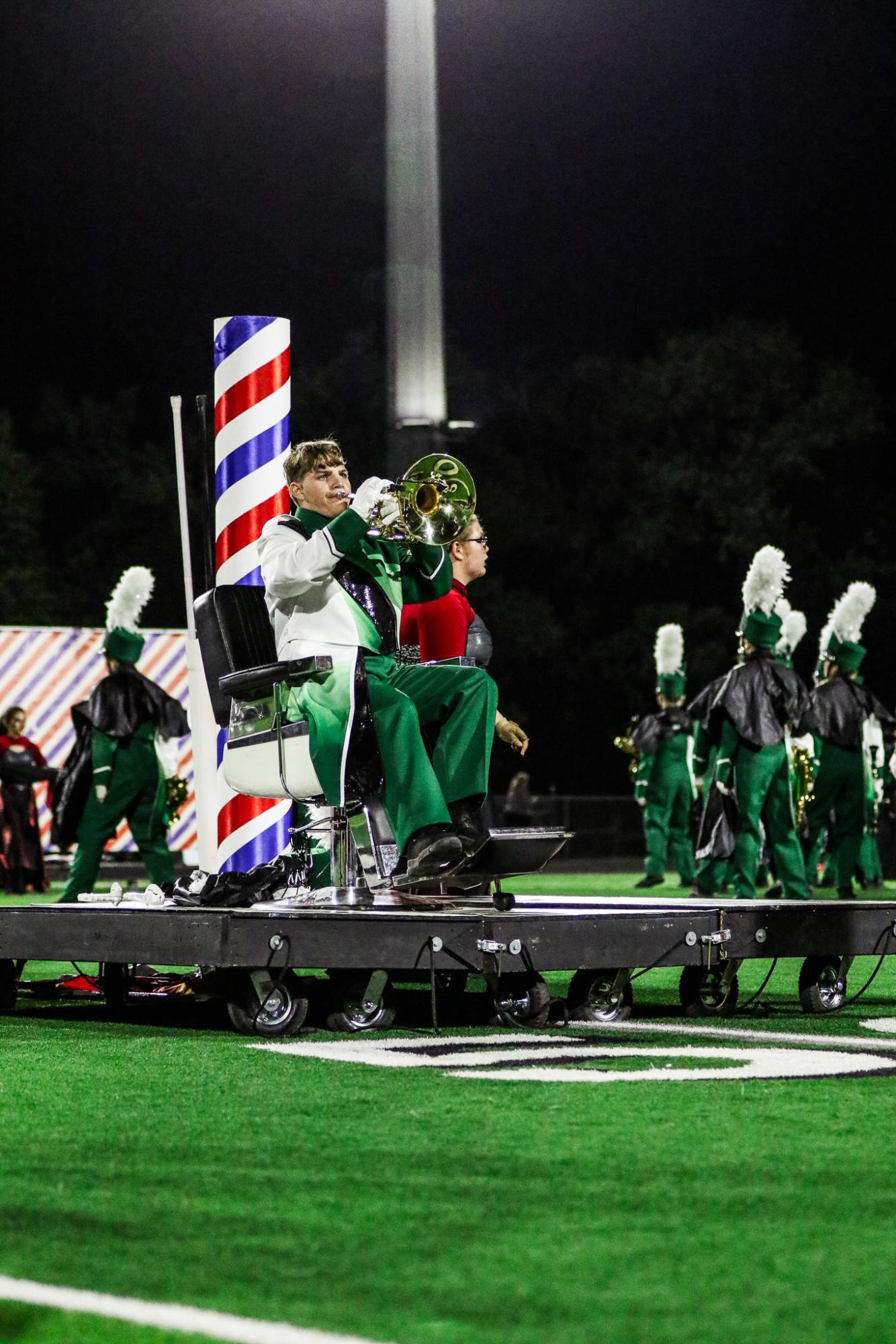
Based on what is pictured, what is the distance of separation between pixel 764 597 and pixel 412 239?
11.4ft

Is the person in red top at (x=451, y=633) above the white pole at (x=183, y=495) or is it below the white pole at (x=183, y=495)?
below

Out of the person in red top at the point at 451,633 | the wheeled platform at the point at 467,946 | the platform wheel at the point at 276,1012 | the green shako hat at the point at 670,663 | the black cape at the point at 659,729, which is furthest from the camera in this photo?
the green shako hat at the point at 670,663

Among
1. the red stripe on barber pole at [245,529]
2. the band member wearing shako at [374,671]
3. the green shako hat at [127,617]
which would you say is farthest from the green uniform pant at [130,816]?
the band member wearing shako at [374,671]

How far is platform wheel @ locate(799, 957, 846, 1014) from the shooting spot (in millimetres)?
8094

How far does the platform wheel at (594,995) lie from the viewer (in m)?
7.62

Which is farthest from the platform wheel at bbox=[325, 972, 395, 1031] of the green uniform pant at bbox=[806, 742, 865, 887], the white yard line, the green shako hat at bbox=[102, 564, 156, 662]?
the green uniform pant at bbox=[806, 742, 865, 887]

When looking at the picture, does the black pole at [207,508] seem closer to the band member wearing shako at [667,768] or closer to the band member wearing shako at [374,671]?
the band member wearing shako at [374,671]

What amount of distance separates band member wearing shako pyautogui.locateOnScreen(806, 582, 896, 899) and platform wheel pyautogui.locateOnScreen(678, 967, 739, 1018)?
1002cm

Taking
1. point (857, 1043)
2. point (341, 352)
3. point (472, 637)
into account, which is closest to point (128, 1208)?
point (857, 1043)

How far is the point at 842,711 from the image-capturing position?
1809cm

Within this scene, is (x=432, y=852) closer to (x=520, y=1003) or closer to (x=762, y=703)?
(x=520, y=1003)

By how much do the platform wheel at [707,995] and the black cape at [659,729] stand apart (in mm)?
13157

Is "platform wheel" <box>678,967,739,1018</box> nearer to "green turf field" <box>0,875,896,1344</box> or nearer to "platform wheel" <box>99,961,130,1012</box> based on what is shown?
"green turf field" <box>0,875,896,1344</box>

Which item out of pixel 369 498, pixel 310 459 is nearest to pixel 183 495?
pixel 310 459
